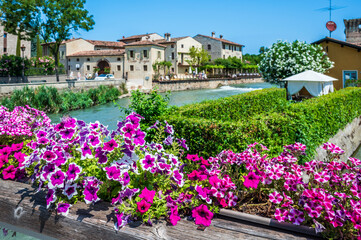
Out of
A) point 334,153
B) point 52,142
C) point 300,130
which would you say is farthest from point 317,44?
point 52,142

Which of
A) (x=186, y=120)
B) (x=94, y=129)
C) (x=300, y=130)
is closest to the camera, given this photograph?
(x=94, y=129)

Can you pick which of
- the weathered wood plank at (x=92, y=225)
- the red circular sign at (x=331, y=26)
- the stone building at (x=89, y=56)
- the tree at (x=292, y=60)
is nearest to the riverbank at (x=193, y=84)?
the stone building at (x=89, y=56)

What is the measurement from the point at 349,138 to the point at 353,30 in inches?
1610

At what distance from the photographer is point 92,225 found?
7.97 feet

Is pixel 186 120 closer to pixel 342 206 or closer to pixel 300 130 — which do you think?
pixel 300 130

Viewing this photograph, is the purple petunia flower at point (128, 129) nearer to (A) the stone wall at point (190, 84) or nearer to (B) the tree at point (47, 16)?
(B) the tree at point (47, 16)

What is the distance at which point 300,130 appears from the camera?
7.60 meters

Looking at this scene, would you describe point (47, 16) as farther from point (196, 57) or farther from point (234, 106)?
point (196, 57)

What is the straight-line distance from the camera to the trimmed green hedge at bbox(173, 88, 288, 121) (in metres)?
8.88

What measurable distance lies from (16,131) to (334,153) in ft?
14.2

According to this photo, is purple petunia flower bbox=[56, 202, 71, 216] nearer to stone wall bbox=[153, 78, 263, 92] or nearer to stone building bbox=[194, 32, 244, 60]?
stone wall bbox=[153, 78, 263, 92]

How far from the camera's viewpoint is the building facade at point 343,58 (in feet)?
76.9

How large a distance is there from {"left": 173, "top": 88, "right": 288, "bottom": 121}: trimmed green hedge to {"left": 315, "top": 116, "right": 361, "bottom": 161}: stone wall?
2555 millimetres

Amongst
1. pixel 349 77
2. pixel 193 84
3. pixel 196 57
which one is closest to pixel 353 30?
pixel 193 84
